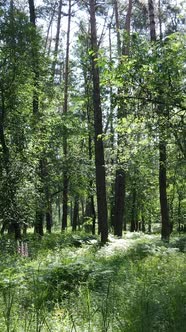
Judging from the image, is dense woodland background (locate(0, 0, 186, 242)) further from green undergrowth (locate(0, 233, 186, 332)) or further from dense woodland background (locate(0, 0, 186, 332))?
green undergrowth (locate(0, 233, 186, 332))

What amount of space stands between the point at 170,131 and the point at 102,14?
58.9ft

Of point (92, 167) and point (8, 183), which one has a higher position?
point (92, 167)

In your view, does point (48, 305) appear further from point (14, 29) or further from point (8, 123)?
point (14, 29)

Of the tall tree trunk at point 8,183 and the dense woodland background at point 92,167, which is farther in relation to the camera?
the tall tree trunk at point 8,183

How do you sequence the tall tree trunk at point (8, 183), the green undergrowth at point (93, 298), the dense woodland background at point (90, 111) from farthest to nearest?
the tall tree trunk at point (8, 183)
the dense woodland background at point (90, 111)
the green undergrowth at point (93, 298)

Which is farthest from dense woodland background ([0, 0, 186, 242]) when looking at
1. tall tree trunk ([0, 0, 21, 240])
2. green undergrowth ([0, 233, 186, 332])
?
green undergrowth ([0, 233, 186, 332])

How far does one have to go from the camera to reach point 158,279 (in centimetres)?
544

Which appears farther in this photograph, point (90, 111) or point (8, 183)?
point (90, 111)

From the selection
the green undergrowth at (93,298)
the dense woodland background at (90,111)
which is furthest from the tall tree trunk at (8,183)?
the green undergrowth at (93,298)

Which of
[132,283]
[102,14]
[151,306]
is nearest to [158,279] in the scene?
[132,283]

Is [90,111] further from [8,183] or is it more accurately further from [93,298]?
[93,298]

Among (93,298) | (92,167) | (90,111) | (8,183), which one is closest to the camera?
(93,298)

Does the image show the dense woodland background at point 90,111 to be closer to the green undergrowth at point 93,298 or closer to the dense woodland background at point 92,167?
the dense woodland background at point 92,167

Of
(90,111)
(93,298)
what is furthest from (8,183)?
(90,111)
